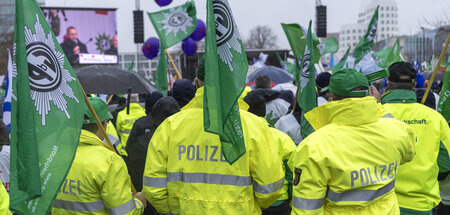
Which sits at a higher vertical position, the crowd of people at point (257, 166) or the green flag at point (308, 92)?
the green flag at point (308, 92)

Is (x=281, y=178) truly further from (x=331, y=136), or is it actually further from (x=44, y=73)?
(x=44, y=73)

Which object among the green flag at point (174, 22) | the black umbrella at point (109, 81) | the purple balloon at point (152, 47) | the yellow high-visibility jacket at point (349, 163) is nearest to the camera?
the yellow high-visibility jacket at point (349, 163)

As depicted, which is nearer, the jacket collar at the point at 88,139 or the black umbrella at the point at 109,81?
the jacket collar at the point at 88,139

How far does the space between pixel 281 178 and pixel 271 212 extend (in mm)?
1286

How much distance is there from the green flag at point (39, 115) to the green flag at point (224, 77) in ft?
2.28

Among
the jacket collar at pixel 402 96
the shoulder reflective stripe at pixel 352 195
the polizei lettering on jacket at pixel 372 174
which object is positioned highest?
the jacket collar at pixel 402 96

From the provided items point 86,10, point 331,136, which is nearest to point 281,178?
point 331,136

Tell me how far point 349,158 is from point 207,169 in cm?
87

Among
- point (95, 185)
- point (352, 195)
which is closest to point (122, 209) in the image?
point (95, 185)

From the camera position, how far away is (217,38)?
269cm

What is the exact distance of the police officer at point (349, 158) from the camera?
2.85 metres

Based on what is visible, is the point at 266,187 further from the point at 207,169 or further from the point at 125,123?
the point at 125,123

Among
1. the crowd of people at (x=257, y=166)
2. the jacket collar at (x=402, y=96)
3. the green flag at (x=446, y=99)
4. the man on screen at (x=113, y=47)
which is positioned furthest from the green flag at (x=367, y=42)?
the man on screen at (x=113, y=47)

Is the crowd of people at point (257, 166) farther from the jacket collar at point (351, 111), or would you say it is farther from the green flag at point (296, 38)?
the green flag at point (296, 38)
